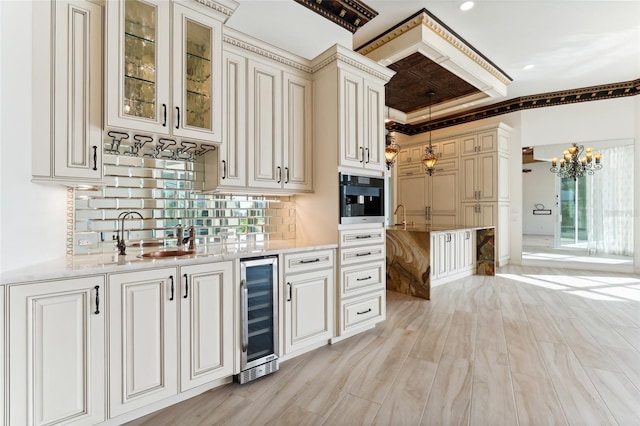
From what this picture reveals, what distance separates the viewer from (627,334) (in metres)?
2.86

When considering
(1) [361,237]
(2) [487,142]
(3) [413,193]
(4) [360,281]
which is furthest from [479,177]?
(4) [360,281]

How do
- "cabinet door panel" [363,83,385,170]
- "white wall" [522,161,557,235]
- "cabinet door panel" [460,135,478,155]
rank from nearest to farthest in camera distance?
"cabinet door panel" [363,83,385,170] < "cabinet door panel" [460,135,478,155] < "white wall" [522,161,557,235]

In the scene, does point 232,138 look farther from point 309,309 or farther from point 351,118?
point 309,309

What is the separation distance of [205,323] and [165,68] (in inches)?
67.5

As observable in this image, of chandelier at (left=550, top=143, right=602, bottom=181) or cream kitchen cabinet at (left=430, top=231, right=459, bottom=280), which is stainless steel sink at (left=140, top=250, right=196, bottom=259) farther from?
chandelier at (left=550, top=143, right=602, bottom=181)

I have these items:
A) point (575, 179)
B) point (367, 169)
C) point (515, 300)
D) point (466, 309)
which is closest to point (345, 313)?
point (367, 169)

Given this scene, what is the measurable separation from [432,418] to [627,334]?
2581 millimetres

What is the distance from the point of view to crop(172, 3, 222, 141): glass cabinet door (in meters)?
2.02

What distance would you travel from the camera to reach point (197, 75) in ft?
7.06

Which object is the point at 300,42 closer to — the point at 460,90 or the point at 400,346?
the point at 400,346

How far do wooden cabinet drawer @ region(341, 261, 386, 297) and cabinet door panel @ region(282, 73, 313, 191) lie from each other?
0.91m

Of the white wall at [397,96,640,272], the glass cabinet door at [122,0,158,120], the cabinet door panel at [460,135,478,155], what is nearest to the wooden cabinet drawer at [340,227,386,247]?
the glass cabinet door at [122,0,158,120]

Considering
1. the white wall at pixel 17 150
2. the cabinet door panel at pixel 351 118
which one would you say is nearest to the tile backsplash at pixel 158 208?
the white wall at pixel 17 150

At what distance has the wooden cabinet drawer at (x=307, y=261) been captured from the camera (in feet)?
7.69
